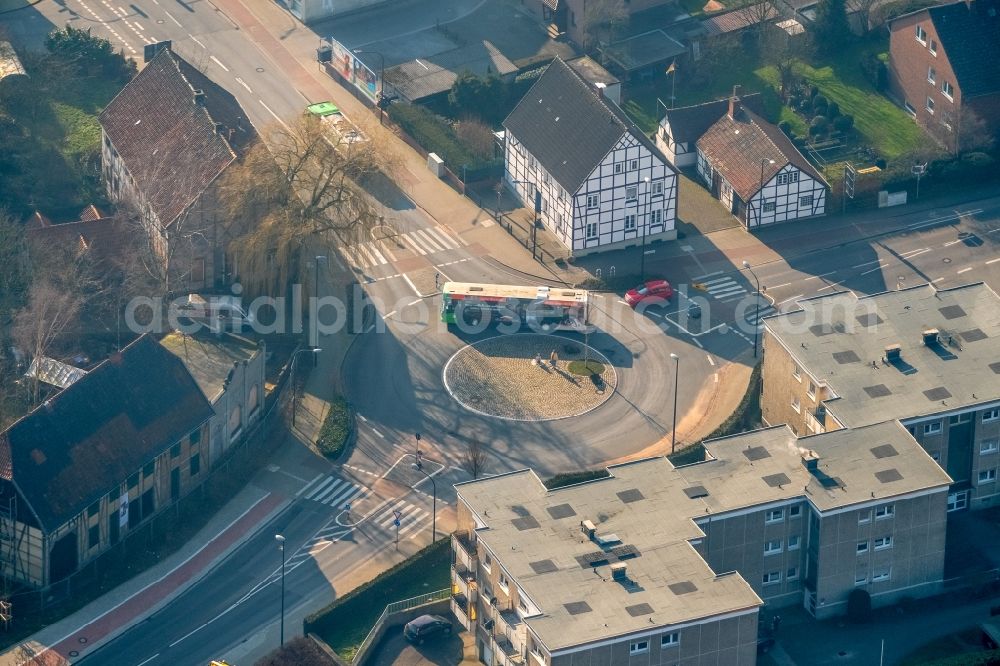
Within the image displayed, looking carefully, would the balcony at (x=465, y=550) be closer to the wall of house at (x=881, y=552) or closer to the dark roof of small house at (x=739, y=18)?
the wall of house at (x=881, y=552)

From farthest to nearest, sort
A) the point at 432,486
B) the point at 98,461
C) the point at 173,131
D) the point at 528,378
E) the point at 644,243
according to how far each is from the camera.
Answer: the point at 644,243 < the point at 173,131 < the point at 528,378 < the point at 432,486 < the point at 98,461

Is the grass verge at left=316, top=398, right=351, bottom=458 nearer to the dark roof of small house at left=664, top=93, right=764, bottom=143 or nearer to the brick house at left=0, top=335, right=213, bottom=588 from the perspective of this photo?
the brick house at left=0, top=335, right=213, bottom=588

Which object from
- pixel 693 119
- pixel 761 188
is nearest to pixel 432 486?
pixel 761 188

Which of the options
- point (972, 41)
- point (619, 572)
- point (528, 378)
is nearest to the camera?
point (619, 572)

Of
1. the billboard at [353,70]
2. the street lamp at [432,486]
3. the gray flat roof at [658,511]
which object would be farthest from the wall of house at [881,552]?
the billboard at [353,70]

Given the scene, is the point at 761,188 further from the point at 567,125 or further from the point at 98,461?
the point at 98,461

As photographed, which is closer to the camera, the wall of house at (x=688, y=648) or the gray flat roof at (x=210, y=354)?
the wall of house at (x=688, y=648)

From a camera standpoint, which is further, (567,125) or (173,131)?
(567,125)
